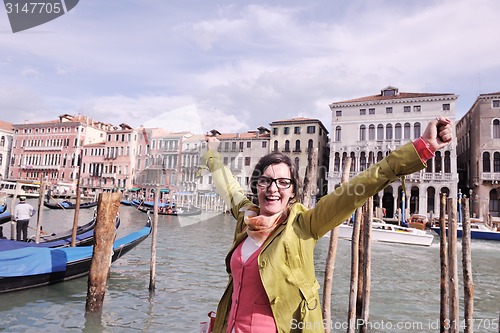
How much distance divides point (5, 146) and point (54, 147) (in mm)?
10108

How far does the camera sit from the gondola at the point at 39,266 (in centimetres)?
634

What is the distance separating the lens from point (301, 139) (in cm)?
3441

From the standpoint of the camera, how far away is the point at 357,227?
5.11 m

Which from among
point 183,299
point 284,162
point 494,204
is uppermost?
point 494,204

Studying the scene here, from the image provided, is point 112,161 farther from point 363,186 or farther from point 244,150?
point 363,186

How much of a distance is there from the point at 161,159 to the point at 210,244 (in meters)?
30.7

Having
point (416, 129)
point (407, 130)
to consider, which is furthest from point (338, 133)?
point (416, 129)

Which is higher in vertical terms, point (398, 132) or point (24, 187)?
point (398, 132)

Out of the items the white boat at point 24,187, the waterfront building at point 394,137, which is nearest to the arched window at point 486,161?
the waterfront building at point 394,137

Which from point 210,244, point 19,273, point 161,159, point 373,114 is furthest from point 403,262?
point 161,159

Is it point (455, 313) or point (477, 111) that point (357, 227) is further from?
point (477, 111)

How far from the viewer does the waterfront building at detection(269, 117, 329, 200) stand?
33969mm

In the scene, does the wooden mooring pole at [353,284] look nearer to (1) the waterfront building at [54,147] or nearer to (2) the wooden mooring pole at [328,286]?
(2) the wooden mooring pole at [328,286]

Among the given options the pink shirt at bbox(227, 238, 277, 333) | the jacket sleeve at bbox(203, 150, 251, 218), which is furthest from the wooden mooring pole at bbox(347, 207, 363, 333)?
the pink shirt at bbox(227, 238, 277, 333)
